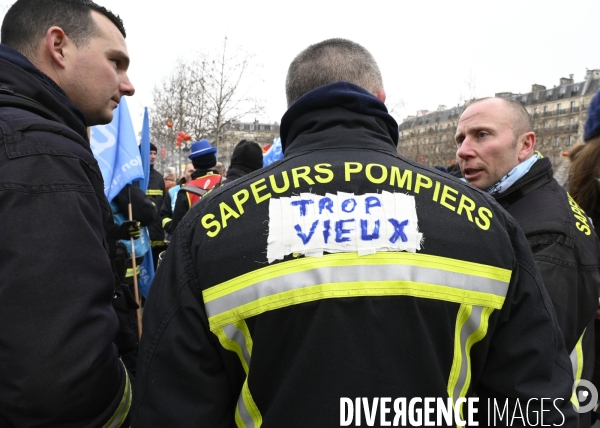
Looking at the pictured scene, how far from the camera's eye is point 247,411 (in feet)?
4.50

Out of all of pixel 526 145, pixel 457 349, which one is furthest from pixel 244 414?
pixel 526 145

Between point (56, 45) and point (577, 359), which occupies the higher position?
point (56, 45)

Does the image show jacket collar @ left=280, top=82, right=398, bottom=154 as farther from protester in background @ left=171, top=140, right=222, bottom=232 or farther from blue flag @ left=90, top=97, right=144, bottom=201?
protester in background @ left=171, top=140, right=222, bottom=232

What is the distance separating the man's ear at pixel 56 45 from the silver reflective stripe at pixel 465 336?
182 centimetres

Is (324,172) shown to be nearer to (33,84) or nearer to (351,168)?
(351,168)

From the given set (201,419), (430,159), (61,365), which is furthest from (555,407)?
(430,159)

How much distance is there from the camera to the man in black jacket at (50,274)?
136 centimetres

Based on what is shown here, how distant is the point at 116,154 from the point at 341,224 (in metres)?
3.43

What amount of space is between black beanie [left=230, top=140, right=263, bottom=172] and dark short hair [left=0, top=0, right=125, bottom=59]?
3.22 metres

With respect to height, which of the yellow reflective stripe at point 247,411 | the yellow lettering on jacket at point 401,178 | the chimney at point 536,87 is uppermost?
the chimney at point 536,87

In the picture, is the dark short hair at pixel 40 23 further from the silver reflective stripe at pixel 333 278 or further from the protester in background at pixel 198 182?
the protester in background at pixel 198 182

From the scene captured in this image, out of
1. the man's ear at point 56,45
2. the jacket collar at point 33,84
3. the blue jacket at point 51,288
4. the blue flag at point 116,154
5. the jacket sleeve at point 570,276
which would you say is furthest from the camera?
the blue flag at point 116,154

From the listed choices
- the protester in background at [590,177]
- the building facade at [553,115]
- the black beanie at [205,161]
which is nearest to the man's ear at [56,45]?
the protester in background at [590,177]

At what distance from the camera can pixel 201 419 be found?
132cm
